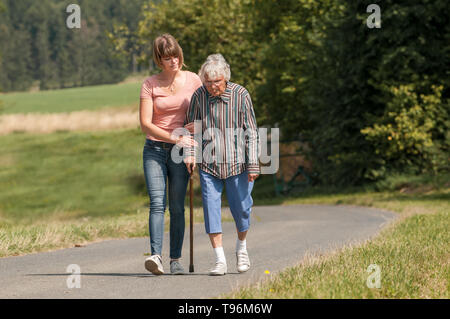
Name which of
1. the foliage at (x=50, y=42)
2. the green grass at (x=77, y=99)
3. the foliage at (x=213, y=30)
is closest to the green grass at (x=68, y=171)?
the foliage at (x=213, y=30)

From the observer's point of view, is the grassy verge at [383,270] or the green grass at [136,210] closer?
the grassy verge at [383,270]

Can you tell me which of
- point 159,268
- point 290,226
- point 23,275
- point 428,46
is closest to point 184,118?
point 159,268

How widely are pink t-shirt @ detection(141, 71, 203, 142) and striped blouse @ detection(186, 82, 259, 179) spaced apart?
0.11 meters

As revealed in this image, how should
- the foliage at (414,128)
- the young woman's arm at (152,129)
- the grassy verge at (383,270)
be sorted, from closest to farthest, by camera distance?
the grassy verge at (383,270), the young woman's arm at (152,129), the foliage at (414,128)

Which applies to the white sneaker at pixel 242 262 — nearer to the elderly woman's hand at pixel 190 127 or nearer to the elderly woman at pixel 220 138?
the elderly woman at pixel 220 138

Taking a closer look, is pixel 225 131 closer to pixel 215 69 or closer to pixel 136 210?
pixel 215 69

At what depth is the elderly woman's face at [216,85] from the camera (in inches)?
259

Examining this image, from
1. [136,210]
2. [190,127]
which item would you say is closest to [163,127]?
[190,127]

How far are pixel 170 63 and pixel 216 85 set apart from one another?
507 millimetres

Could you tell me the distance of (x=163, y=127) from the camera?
678 centimetres

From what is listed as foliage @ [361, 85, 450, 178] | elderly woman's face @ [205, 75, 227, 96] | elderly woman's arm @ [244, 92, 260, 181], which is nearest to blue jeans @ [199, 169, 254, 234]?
elderly woman's arm @ [244, 92, 260, 181]

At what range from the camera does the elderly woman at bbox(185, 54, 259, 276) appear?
261 inches
